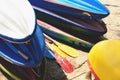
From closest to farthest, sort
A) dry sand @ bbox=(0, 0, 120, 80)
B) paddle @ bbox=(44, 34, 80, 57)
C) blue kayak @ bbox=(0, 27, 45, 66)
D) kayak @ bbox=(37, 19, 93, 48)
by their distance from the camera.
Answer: blue kayak @ bbox=(0, 27, 45, 66), dry sand @ bbox=(0, 0, 120, 80), paddle @ bbox=(44, 34, 80, 57), kayak @ bbox=(37, 19, 93, 48)

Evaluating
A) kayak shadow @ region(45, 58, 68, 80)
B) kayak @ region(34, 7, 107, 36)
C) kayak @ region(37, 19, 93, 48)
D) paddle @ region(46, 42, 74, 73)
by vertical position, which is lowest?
kayak shadow @ region(45, 58, 68, 80)

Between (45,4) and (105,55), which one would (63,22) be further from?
(105,55)

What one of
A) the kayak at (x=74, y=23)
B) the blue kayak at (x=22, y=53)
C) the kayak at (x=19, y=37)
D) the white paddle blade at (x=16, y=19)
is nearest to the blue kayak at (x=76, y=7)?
the kayak at (x=74, y=23)

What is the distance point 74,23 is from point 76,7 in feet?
1.20

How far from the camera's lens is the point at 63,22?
7.37 metres

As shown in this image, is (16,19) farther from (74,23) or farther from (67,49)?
(74,23)

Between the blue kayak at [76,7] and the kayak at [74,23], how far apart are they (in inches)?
4.6

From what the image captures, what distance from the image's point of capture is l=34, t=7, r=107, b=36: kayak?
719 centimetres

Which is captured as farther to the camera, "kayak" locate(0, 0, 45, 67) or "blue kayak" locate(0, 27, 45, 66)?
"blue kayak" locate(0, 27, 45, 66)

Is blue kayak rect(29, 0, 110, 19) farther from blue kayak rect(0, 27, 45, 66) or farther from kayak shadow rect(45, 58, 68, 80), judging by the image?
blue kayak rect(0, 27, 45, 66)

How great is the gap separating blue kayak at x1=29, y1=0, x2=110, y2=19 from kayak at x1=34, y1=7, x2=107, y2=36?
12 centimetres

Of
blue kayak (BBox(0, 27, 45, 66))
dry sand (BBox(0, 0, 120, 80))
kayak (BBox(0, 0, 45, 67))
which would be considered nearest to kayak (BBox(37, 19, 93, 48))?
dry sand (BBox(0, 0, 120, 80))

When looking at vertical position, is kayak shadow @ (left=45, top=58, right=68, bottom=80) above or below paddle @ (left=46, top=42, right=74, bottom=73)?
below

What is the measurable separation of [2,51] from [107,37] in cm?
283
